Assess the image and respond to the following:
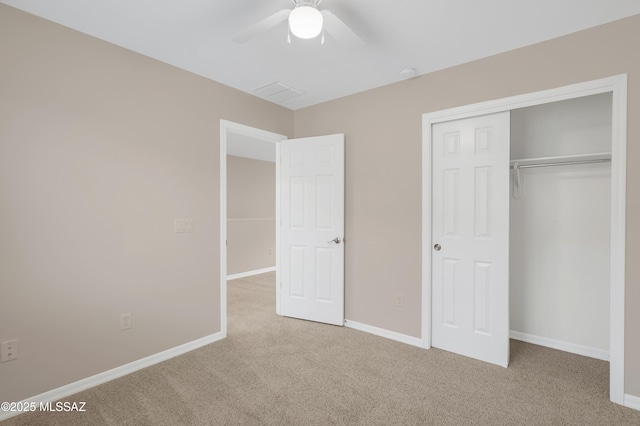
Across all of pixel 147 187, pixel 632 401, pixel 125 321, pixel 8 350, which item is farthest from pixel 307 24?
pixel 632 401

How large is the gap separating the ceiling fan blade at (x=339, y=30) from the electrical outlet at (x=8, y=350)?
278cm

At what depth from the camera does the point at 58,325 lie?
7.16 feet

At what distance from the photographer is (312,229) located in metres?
3.64

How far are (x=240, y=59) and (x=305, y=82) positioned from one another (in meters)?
0.71

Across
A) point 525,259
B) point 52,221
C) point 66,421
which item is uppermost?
point 52,221

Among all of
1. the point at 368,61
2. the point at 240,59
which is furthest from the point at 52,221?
the point at 368,61

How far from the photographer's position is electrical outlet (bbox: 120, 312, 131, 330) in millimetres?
2482

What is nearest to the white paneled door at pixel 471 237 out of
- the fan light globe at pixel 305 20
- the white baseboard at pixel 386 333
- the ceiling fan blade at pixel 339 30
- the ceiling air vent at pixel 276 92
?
the white baseboard at pixel 386 333

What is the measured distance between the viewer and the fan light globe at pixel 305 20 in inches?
63.0

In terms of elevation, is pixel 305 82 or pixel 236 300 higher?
pixel 305 82

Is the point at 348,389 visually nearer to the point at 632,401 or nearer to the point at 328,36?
the point at 632,401

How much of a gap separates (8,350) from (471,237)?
3.45 m

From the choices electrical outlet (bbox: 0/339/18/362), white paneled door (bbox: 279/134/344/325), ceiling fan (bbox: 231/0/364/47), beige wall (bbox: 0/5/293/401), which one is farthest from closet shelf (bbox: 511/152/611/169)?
electrical outlet (bbox: 0/339/18/362)

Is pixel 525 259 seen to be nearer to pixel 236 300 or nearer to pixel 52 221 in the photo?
pixel 236 300
